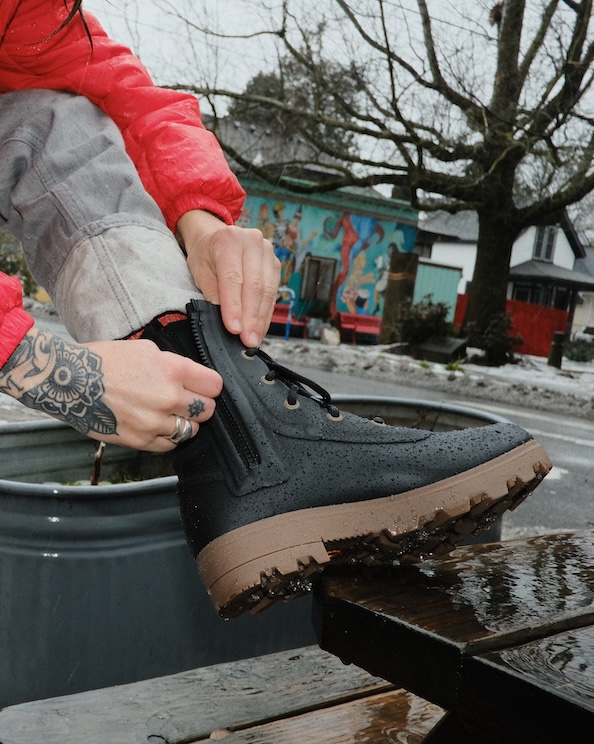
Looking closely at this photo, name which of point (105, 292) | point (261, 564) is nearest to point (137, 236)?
point (105, 292)

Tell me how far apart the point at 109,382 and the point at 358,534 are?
462 mm

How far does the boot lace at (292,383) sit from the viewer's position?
143 centimetres

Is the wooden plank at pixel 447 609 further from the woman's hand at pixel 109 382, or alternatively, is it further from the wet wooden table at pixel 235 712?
the woman's hand at pixel 109 382

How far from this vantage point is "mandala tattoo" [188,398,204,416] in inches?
50.2

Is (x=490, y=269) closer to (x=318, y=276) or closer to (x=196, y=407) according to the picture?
(x=318, y=276)

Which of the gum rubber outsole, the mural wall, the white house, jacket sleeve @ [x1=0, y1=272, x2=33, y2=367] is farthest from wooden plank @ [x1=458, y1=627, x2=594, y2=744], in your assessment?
the white house

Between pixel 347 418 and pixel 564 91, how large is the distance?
12.2 m

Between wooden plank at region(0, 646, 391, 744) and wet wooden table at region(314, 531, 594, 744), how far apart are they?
0.99 ft

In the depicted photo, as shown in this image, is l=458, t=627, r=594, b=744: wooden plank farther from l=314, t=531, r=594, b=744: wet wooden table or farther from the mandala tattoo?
the mandala tattoo

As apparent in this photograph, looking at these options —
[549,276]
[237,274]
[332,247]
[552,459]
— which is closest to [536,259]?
[549,276]

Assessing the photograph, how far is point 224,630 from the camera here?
1848mm

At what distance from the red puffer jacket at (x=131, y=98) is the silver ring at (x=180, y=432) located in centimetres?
58

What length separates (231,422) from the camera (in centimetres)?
Answer: 135

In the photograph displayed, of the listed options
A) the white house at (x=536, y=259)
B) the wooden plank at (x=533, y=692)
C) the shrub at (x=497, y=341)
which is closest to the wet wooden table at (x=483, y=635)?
the wooden plank at (x=533, y=692)
